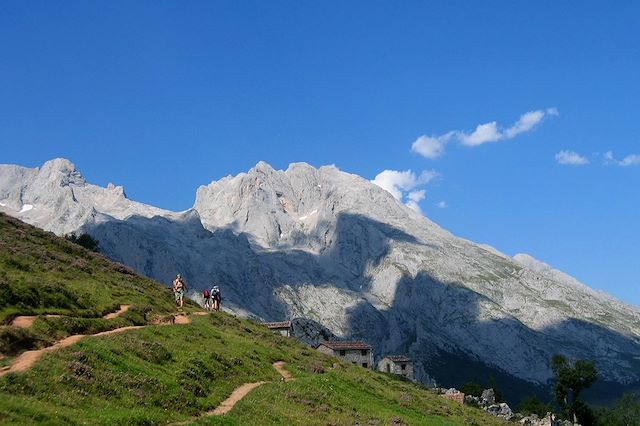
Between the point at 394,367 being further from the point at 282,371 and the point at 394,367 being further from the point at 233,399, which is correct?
the point at 233,399

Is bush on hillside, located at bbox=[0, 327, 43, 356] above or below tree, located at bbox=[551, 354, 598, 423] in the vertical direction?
below

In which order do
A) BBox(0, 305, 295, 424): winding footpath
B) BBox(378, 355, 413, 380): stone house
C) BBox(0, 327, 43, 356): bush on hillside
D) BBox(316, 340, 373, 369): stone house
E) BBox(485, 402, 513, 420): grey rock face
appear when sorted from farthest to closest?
BBox(378, 355, 413, 380): stone house
BBox(316, 340, 373, 369): stone house
BBox(485, 402, 513, 420): grey rock face
BBox(0, 327, 43, 356): bush on hillside
BBox(0, 305, 295, 424): winding footpath

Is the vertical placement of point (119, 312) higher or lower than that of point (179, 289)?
lower

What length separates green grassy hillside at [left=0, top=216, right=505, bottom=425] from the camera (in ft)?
88.4

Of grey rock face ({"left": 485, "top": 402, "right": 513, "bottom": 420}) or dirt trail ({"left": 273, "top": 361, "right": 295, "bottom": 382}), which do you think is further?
grey rock face ({"left": 485, "top": 402, "right": 513, "bottom": 420})

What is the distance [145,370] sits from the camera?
33.9 m

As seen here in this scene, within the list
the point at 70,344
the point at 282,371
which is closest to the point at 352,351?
the point at 282,371

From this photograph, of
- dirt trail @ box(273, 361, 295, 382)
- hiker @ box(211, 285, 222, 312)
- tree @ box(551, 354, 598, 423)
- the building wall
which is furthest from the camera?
the building wall

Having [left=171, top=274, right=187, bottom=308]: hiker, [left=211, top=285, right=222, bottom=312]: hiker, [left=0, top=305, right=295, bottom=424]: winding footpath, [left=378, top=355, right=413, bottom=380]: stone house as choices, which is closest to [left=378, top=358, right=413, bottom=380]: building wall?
[left=378, top=355, right=413, bottom=380]: stone house

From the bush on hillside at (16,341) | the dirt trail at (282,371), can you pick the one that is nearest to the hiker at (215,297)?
the dirt trail at (282,371)

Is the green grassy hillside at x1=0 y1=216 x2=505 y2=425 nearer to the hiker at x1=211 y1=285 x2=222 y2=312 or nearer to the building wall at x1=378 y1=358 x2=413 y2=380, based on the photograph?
the hiker at x1=211 y1=285 x2=222 y2=312

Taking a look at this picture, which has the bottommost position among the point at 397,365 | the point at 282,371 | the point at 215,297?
the point at 282,371

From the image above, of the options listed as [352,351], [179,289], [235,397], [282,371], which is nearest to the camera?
[235,397]

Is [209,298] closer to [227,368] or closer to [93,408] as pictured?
[227,368]
